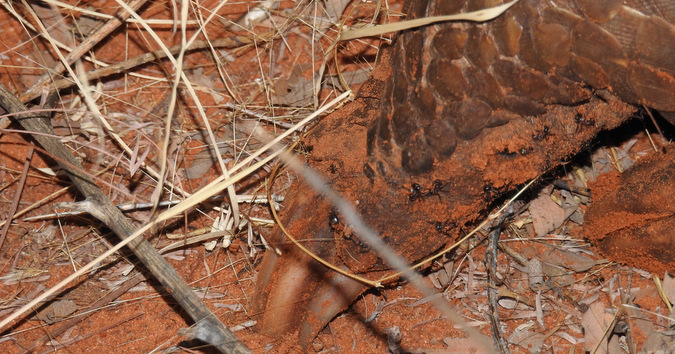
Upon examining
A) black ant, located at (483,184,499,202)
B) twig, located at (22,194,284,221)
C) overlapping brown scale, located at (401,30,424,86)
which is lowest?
twig, located at (22,194,284,221)

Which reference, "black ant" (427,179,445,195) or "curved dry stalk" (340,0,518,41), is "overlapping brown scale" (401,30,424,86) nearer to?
"curved dry stalk" (340,0,518,41)

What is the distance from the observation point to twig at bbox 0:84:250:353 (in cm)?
179

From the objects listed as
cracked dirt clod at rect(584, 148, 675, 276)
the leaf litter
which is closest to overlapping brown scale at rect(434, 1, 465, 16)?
the leaf litter

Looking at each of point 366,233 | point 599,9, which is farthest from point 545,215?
point 599,9

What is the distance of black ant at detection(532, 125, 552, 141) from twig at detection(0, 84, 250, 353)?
1.06 m

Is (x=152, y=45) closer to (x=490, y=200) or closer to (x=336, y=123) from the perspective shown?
(x=336, y=123)

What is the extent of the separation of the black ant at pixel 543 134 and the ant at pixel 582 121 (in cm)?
10

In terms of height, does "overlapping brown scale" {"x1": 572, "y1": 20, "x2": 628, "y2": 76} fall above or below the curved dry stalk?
below

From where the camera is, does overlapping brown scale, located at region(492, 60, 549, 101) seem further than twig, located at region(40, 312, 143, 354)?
No

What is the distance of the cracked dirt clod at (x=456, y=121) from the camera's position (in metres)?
Answer: 1.48

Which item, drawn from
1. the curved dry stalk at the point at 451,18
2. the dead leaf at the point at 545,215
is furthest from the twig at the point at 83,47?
the dead leaf at the point at 545,215

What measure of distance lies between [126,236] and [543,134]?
1328mm

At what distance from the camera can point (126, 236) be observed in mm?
1948

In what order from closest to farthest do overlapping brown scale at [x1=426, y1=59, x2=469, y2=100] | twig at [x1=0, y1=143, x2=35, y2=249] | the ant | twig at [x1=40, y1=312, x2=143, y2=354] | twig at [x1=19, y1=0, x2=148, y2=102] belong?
overlapping brown scale at [x1=426, y1=59, x2=469, y2=100], the ant, twig at [x1=40, y1=312, x2=143, y2=354], twig at [x1=0, y1=143, x2=35, y2=249], twig at [x1=19, y1=0, x2=148, y2=102]
